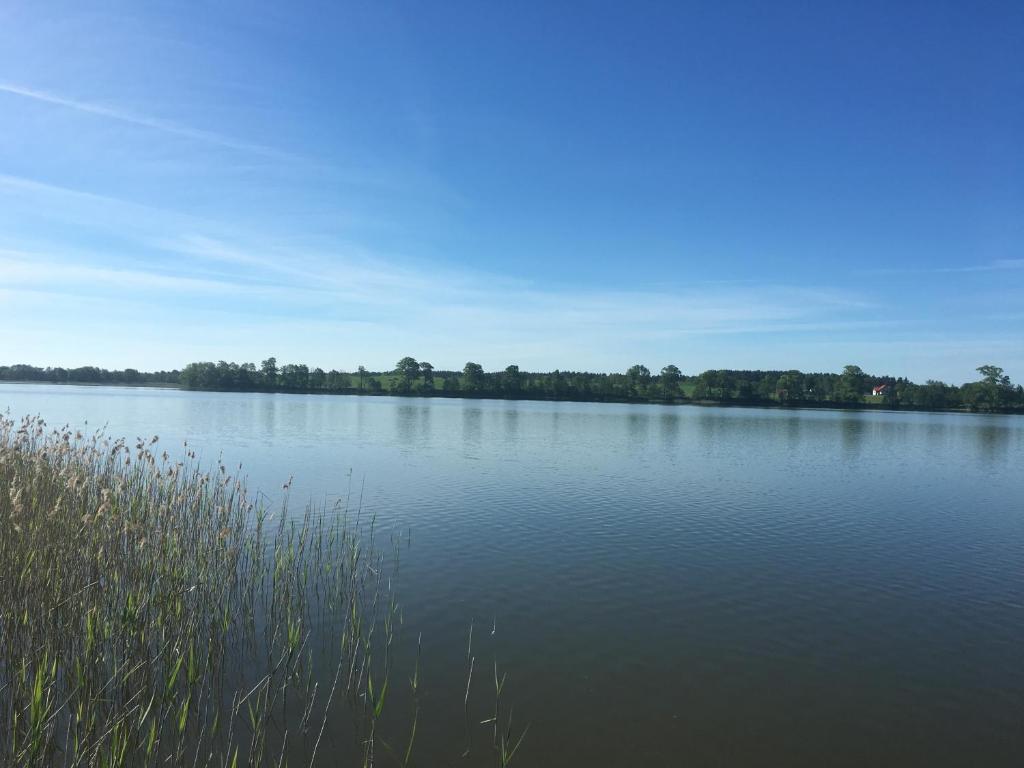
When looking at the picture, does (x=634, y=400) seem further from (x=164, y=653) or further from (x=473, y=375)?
(x=164, y=653)

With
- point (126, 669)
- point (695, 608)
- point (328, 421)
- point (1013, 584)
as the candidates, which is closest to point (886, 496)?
point (1013, 584)

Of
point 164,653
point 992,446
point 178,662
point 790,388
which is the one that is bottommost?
point 992,446

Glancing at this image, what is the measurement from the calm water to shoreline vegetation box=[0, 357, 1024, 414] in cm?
9943

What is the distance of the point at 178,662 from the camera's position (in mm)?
4992

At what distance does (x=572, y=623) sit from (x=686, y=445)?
29.3 meters

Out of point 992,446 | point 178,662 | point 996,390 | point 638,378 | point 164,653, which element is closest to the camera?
point 178,662

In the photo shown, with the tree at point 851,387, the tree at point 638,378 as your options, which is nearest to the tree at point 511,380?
the tree at point 638,378

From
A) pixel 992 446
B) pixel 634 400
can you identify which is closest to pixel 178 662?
pixel 992 446

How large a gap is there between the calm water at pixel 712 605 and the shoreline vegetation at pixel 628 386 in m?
99.4

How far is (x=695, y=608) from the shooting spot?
9.86m

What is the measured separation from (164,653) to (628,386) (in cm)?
12498

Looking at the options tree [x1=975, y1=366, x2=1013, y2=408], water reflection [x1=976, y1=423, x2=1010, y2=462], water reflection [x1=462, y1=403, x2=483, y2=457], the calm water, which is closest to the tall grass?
the calm water

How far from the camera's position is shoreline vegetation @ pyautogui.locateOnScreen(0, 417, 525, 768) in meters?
5.17

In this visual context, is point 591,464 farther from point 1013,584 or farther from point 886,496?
point 1013,584
